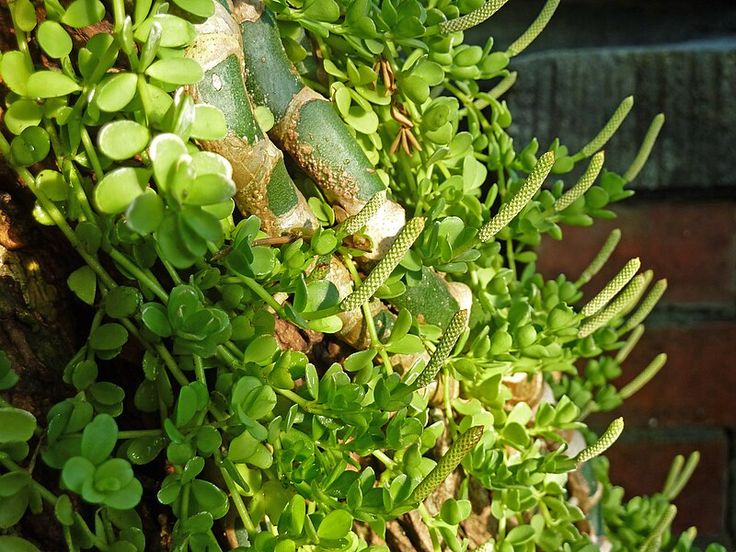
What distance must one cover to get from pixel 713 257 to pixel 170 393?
64 centimetres

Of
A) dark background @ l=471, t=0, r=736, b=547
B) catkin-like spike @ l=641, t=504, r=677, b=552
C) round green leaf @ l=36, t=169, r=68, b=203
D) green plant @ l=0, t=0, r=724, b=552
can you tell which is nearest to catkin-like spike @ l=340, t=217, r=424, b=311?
green plant @ l=0, t=0, r=724, b=552

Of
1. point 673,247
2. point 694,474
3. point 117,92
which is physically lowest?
point 694,474

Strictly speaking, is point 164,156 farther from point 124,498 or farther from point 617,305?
point 617,305

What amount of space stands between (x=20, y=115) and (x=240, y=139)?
0.07 metres

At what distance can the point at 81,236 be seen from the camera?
276 millimetres

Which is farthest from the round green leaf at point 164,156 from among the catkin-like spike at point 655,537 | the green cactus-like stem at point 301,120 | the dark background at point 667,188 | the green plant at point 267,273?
the dark background at point 667,188

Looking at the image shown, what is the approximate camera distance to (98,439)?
9.4 inches

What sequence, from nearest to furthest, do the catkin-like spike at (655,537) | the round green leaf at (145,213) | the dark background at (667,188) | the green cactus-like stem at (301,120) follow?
the round green leaf at (145,213) → the green cactus-like stem at (301,120) → the catkin-like spike at (655,537) → the dark background at (667,188)

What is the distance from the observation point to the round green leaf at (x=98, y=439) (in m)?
0.24

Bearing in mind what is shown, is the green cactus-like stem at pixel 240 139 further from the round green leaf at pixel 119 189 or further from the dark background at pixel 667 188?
the dark background at pixel 667 188

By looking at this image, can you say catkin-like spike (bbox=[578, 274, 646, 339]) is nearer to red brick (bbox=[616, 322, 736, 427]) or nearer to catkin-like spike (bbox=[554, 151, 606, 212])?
catkin-like spike (bbox=[554, 151, 606, 212])

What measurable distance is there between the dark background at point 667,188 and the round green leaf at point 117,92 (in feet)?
1.86

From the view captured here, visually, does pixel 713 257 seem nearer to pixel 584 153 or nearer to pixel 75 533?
pixel 584 153

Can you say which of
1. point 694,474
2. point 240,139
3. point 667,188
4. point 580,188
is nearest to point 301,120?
point 240,139
